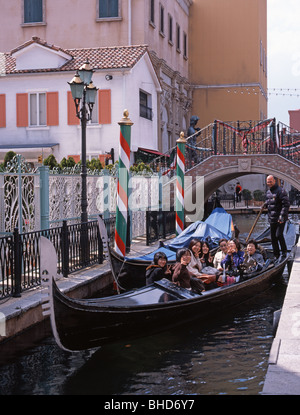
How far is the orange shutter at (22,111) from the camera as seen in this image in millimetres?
21078

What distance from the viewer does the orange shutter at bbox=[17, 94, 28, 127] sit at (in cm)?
2108

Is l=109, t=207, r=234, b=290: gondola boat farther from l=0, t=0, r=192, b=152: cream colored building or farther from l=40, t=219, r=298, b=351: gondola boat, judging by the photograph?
l=0, t=0, r=192, b=152: cream colored building

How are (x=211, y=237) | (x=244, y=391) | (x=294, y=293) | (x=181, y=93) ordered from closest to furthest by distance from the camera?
(x=244, y=391) < (x=294, y=293) < (x=211, y=237) < (x=181, y=93)

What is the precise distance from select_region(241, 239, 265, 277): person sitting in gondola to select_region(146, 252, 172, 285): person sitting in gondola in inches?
63.6

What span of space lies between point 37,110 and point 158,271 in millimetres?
14087

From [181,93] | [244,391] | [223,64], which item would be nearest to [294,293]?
[244,391]

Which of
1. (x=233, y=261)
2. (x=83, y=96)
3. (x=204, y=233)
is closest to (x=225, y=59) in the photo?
(x=204, y=233)

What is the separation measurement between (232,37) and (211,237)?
77.3 feet

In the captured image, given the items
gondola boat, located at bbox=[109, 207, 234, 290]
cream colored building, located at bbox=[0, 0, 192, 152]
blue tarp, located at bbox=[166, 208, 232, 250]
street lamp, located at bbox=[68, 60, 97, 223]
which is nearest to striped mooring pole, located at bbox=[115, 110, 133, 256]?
gondola boat, located at bbox=[109, 207, 234, 290]

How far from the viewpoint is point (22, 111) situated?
69.4 feet

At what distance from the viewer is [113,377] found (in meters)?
6.31

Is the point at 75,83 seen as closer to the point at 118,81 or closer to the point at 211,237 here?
the point at 211,237

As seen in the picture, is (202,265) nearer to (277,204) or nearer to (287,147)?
(277,204)

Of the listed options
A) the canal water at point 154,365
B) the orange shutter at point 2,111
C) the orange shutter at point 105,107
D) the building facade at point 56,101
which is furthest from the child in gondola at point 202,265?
the orange shutter at point 2,111
